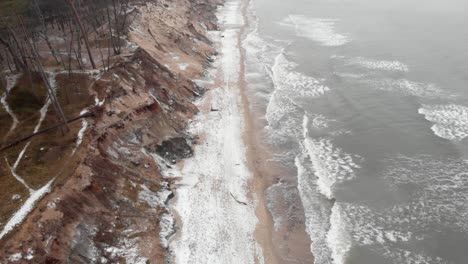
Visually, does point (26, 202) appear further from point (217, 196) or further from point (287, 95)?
point (287, 95)

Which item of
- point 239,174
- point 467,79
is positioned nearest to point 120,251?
point 239,174

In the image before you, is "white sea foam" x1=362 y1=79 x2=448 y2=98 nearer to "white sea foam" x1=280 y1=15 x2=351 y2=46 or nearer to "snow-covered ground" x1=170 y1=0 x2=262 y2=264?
"snow-covered ground" x1=170 y1=0 x2=262 y2=264

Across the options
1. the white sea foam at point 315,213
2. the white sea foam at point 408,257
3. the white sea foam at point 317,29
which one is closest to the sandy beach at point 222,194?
the white sea foam at point 315,213

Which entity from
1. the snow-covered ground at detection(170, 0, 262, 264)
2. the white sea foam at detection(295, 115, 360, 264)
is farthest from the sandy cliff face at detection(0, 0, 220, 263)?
the white sea foam at detection(295, 115, 360, 264)

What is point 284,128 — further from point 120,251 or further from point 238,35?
point 238,35

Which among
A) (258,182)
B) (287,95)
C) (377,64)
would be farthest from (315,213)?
(377,64)
